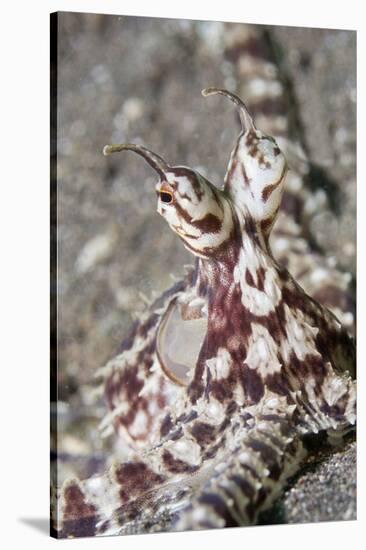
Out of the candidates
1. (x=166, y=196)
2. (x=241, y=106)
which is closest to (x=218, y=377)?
(x=166, y=196)

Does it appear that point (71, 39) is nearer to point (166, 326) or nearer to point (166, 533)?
point (166, 326)

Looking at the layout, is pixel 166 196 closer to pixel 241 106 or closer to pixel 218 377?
pixel 241 106

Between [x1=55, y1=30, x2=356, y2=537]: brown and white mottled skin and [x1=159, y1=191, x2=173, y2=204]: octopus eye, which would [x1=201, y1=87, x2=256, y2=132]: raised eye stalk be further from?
[x1=159, y1=191, x2=173, y2=204]: octopus eye

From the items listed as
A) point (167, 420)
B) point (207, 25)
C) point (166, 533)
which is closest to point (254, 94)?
point (207, 25)

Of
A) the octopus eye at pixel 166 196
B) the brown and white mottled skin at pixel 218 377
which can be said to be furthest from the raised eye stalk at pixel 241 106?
the octopus eye at pixel 166 196

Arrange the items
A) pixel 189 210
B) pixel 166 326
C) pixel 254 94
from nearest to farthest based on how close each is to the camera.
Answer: pixel 189 210, pixel 166 326, pixel 254 94

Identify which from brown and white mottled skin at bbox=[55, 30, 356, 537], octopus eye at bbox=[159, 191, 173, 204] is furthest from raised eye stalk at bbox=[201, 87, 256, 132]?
octopus eye at bbox=[159, 191, 173, 204]

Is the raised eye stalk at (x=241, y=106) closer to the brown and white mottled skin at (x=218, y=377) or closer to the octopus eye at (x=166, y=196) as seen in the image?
the brown and white mottled skin at (x=218, y=377)
